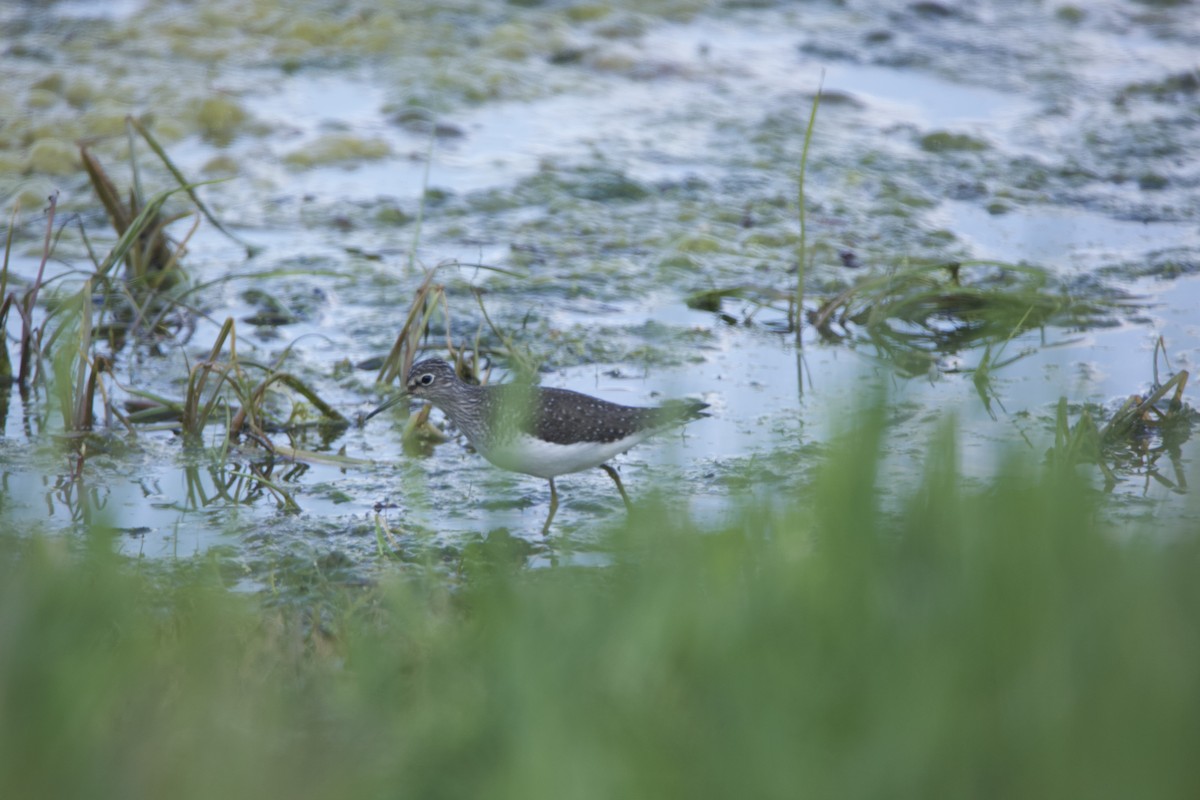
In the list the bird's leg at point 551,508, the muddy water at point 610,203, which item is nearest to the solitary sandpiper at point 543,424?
the bird's leg at point 551,508

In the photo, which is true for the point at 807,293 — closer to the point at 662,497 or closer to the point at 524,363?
the point at 524,363

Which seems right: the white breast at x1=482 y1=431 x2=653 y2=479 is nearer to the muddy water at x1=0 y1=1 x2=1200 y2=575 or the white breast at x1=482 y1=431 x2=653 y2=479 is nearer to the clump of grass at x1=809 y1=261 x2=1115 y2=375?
the muddy water at x1=0 y1=1 x2=1200 y2=575

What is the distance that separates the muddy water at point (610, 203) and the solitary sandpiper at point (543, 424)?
9.7 inches

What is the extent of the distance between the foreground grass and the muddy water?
473mm

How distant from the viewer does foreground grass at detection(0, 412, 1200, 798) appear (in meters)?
2.25

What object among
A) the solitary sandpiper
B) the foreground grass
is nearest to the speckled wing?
the solitary sandpiper

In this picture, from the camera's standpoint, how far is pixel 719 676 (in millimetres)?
2531

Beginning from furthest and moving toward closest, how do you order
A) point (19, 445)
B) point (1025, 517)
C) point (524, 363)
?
point (524, 363)
point (19, 445)
point (1025, 517)

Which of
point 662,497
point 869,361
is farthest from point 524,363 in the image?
point 662,497

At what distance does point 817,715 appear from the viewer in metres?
2.37

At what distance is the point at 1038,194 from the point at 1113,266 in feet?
3.76

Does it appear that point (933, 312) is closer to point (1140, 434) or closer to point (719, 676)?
point (1140, 434)

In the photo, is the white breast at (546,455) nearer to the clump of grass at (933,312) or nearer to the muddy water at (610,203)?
the muddy water at (610,203)

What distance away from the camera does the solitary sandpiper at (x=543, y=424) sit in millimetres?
5012
